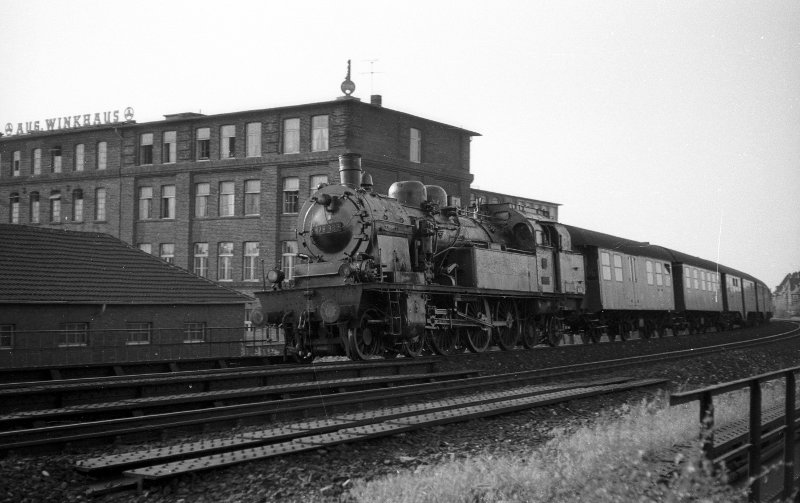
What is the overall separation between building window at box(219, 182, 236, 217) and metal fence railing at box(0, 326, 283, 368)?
17.4 metres

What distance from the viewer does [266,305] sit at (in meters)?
16.7

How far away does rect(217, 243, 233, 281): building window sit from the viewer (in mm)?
42594

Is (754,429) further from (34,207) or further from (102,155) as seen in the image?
(34,207)

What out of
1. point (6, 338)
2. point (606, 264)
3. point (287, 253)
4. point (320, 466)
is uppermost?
point (287, 253)

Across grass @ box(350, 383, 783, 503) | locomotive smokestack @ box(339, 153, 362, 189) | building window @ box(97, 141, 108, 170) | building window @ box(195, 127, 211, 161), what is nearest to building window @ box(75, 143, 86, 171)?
building window @ box(97, 141, 108, 170)

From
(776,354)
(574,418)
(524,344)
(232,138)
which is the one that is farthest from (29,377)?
(232,138)

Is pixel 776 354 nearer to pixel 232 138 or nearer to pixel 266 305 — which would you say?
pixel 266 305

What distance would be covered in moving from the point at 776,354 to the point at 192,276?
1873 cm

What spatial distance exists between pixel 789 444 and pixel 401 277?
35.1 ft

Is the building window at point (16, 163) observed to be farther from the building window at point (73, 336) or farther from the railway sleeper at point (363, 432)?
the railway sleeper at point (363, 432)

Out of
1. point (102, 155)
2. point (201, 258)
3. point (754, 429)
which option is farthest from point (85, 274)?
point (102, 155)

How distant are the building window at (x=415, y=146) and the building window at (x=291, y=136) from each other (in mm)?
6357

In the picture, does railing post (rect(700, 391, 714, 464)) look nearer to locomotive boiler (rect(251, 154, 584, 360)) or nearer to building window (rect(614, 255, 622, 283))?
locomotive boiler (rect(251, 154, 584, 360))

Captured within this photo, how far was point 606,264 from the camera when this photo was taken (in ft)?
82.0
